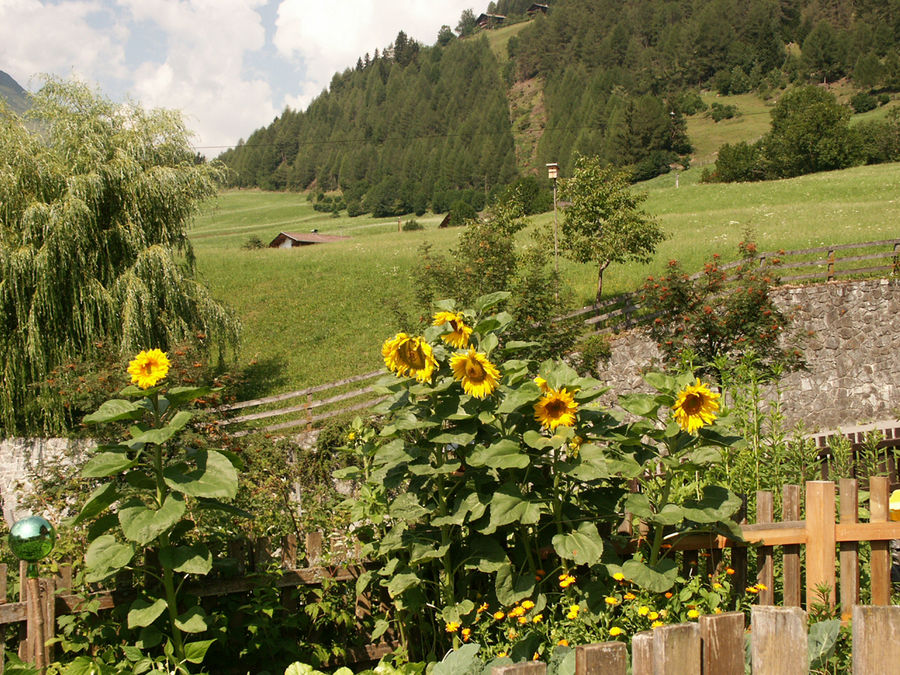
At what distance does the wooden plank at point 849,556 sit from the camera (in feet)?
10.1

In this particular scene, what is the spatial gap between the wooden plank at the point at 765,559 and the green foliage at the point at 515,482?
284mm

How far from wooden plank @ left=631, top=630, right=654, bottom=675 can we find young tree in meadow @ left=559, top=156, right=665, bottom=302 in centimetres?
1676

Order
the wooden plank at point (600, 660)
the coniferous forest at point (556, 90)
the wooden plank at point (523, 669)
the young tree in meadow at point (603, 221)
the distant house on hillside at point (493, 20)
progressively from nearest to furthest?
the wooden plank at point (523, 669), the wooden plank at point (600, 660), the young tree in meadow at point (603, 221), the coniferous forest at point (556, 90), the distant house on hillside at point (493, 20)

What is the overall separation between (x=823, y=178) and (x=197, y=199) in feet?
122

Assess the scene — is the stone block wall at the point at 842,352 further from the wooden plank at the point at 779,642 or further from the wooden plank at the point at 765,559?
A: the wooden plank at the point at 779,642

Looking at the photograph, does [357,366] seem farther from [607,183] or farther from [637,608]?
[637,608]

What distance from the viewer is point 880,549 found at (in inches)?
128

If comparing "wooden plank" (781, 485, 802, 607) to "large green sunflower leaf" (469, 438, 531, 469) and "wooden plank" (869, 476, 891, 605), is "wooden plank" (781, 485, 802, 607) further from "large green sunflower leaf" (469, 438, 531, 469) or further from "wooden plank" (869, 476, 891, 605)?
"large green sunflower leaf" (469, 438, 531, 469)

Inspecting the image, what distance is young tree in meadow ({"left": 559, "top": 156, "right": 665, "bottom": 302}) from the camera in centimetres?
1788

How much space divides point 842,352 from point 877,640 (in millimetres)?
16448

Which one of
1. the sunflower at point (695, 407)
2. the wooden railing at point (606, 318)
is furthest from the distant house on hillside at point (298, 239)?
the sunflower at point (695, 407)

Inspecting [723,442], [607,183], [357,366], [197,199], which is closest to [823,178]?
[607,183]

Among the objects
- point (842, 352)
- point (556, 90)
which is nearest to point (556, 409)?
point (842, 352)

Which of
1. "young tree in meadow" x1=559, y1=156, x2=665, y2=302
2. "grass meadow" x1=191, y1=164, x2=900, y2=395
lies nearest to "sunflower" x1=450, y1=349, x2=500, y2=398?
"grass meadow" x1=191, y1=164, x2=900, y2=395
